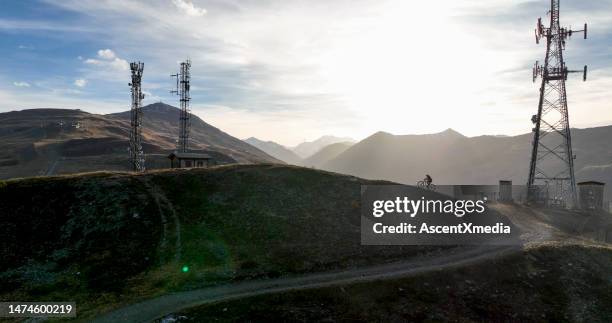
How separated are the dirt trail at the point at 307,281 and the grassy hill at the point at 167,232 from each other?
1432mm

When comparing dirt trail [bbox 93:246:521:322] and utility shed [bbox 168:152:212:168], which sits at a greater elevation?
utility shed [bbox 168:152:212:168]

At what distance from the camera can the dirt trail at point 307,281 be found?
2789 centimetres

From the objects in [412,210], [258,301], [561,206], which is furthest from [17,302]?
[561,206]

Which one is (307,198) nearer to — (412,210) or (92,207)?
(412,210)

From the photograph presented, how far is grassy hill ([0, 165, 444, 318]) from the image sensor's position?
33.5m

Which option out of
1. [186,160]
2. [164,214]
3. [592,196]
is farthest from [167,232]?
[592,196]

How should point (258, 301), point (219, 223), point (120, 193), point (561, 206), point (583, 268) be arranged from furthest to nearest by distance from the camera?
point (561, 206) < point (120, 193) < point (219, 223) < point (583, 268) < point (258, 301)

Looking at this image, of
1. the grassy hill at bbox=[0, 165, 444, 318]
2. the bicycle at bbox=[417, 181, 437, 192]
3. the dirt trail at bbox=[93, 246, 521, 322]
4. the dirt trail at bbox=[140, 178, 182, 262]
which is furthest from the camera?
the bicycle at bbox=[417, 181, 437, 192]

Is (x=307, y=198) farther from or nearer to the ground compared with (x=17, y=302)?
farther from the ground

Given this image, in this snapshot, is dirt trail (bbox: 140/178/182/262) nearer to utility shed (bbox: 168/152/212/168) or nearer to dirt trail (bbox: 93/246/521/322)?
dirt trail (bbox: 93/246/521/322)

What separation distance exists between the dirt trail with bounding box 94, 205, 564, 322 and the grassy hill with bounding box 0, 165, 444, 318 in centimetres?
143

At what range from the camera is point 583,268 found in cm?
3697

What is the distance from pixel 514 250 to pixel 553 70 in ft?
163

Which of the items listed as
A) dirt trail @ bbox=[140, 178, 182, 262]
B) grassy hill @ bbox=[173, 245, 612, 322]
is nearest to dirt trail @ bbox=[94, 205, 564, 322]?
grassy hill @ bbox=[173, 245, 612, 322]
